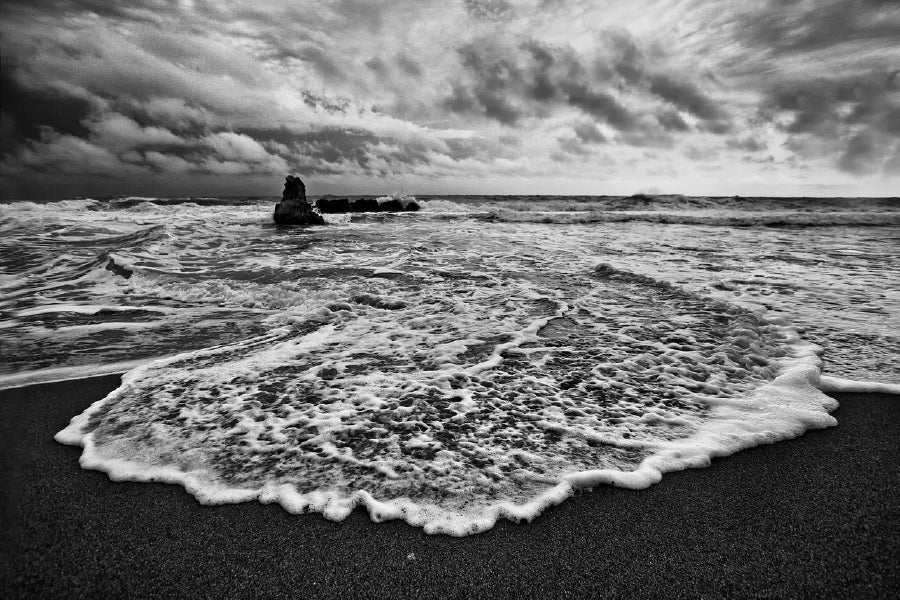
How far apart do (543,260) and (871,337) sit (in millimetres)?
5024

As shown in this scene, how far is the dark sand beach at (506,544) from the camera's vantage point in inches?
58.0

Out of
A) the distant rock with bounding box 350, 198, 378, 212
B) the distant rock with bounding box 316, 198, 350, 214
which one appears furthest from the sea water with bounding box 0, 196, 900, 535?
the distant rock with bounding box 350, 198, 378, 212

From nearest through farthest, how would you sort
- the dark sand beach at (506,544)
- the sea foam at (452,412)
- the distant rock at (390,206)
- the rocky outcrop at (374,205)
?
the dark sand beach at (506,544)
the sea foam at (452,412)
the rocky outcrop at (374,205)
the distant rock at (390,206)

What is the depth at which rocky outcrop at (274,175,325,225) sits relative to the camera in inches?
670

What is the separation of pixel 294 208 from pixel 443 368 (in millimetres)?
15783

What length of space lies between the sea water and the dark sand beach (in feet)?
0.39

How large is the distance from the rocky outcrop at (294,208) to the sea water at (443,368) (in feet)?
32.2

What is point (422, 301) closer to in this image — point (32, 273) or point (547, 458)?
point (547, 458)

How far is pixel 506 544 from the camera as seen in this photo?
5.44 ft

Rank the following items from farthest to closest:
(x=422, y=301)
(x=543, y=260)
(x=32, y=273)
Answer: (x=543, y=260)
(x=32, y=273)
(x=422, y=301)

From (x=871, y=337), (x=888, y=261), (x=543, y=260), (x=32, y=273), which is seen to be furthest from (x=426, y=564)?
(x=888, y=261)

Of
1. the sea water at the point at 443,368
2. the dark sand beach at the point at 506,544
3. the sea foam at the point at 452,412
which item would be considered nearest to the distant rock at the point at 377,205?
the sea water at the point at 443,368

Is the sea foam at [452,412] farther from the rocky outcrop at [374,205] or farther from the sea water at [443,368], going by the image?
the rocky outcrop at [374,205]

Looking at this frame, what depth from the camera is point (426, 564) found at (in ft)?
5.21
